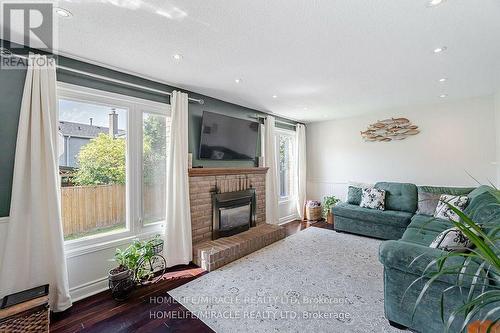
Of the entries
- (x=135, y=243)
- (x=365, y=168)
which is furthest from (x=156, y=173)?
(x=365, y=168)

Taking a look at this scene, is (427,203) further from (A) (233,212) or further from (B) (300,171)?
(A) (233,212)

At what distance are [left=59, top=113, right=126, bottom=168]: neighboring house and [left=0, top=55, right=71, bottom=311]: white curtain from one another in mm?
202

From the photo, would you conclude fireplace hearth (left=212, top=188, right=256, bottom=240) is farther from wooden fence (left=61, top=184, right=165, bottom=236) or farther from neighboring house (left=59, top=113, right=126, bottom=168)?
neighboring house (left=59, top=113, right=126, bottom=168)

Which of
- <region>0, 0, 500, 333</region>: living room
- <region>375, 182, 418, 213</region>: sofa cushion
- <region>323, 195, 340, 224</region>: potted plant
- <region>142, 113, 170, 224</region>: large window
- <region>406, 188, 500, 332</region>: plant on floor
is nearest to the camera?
<region>406, 188, 500, 332</region>: plant on floor

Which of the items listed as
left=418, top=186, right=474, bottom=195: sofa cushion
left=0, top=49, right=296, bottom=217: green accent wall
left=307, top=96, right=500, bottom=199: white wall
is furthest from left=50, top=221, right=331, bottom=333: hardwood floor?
left=307, top=96, right=500, bottom=199: white wall

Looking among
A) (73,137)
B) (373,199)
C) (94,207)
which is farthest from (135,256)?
(373,199)

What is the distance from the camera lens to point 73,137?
2.44 m

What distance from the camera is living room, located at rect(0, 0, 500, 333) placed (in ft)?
5.56

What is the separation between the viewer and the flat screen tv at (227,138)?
3500mm

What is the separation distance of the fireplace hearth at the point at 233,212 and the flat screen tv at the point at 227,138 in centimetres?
66

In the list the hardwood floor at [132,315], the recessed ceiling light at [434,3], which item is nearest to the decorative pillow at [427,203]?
the recessed ceiling light at [434,3]

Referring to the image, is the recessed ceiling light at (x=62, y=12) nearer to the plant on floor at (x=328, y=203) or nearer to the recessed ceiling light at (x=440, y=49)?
the recessed ceiling light at (x=440, y=49)

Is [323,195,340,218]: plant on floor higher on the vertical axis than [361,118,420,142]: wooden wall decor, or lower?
lower

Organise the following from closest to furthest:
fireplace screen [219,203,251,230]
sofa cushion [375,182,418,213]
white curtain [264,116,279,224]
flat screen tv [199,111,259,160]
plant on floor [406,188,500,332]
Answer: plant on floor [406,188,500,332] < flat screen tv [199,111,259,160] < fireplace screen [219,203,251,230] < sofa cushion [375,182,418,213] < white curtain [264,116,279,224]
